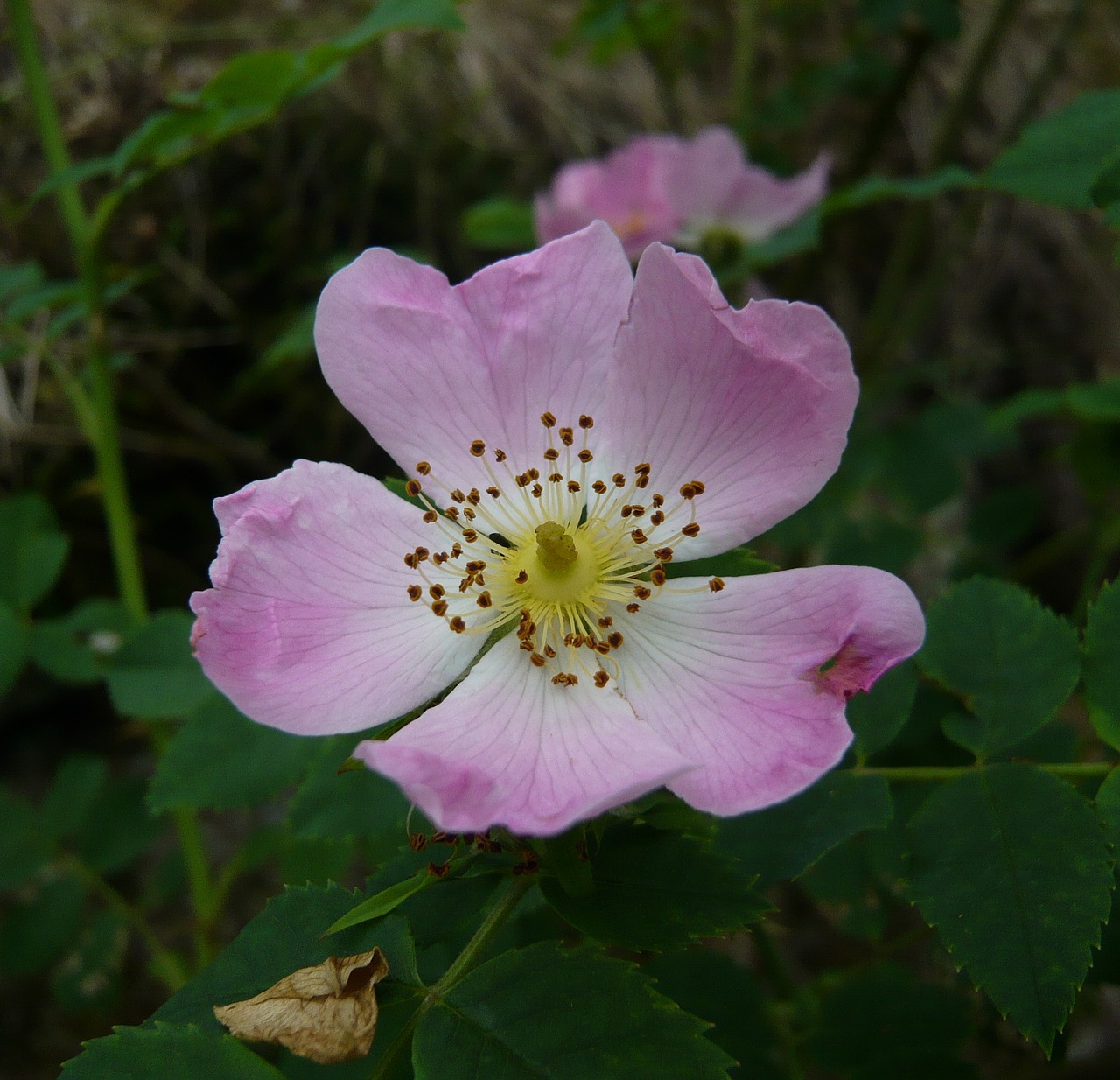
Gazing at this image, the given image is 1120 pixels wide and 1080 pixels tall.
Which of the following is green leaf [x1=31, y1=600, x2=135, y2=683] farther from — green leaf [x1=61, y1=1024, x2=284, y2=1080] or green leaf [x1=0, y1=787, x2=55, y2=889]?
green leaf [x1=61, y1=1024, x2=284, y2=1080]

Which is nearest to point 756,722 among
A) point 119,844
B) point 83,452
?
point 119,844

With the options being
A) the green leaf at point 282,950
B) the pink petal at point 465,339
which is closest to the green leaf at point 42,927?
the green leaf at point 282,950

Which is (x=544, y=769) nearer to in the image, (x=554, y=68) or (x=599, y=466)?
(x=599, y=466)

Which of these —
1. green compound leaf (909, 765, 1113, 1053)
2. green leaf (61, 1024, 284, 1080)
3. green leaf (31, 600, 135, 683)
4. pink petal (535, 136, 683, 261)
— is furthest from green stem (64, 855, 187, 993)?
pink petal (535, 136, 683, 261)

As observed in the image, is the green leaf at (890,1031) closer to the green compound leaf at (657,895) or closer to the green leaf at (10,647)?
the green compound leaf at (657,895)

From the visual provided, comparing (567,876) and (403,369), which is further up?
(403,369)

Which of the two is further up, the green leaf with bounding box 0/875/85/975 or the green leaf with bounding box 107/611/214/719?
the green leaf with bounding box 107/611/214/719

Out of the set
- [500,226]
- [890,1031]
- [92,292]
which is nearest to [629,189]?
[500,226]
